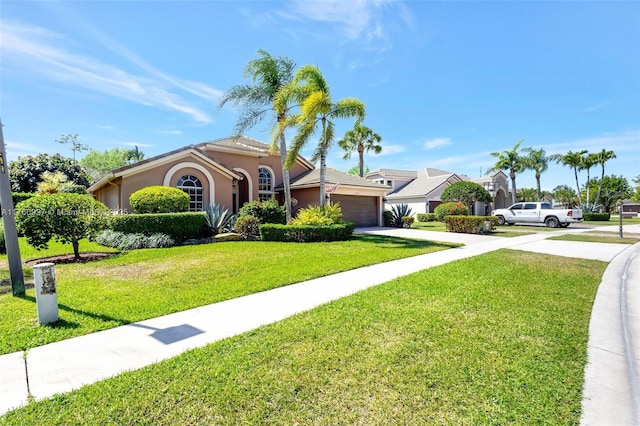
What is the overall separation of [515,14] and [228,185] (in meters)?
15.9

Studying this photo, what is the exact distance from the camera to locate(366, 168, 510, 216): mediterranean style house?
3388cm

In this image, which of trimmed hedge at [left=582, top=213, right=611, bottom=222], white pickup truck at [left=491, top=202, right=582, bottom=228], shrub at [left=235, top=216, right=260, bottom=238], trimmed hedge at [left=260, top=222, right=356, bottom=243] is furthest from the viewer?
trimmed hedge at [left=582, top=213, right=611, bottom=222]

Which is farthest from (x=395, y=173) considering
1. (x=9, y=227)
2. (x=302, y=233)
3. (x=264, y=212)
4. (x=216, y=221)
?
(x=9, y=227)

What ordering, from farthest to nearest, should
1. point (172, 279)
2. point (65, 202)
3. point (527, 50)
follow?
point (527, 50) → point (65, 202) → point (172, 279)

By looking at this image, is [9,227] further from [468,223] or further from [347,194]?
[468,223]

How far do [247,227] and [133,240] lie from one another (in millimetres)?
4842

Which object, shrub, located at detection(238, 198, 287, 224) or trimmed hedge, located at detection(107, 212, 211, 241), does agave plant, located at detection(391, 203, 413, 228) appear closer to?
shrub, located at detection(238, 198, 287, 224)

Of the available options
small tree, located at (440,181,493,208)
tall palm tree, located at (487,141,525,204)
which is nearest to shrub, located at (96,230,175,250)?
small tree, located at (440,181,493,208)

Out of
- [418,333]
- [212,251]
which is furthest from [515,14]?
[212,251]

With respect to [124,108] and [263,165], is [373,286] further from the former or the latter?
[124,108]

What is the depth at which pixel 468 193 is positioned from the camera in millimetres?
26266

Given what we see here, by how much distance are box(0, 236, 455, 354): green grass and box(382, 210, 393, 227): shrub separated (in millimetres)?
11698

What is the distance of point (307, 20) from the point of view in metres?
11.4

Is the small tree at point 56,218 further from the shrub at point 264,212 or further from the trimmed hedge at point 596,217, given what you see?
the trimmed hedge at point 596,217
